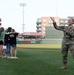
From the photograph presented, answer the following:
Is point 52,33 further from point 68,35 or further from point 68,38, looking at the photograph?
point 68,35

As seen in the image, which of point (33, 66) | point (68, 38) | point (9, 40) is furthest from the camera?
point (9, 40)

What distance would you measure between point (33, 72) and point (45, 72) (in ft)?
1.32

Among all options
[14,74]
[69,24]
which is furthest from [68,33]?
[14,74]

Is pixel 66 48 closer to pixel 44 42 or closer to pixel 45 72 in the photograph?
pixel 45 72

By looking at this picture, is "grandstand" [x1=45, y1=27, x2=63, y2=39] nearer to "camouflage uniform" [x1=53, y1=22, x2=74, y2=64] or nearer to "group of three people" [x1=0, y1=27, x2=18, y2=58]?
"group of three people" [x1=0, y1=27, x2=18, y2=58]

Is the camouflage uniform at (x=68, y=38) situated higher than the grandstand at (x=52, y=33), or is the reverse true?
the camouflage uniform at (x=68, y=38)

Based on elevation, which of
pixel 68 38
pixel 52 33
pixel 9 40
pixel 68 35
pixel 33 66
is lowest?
pixel 52 33

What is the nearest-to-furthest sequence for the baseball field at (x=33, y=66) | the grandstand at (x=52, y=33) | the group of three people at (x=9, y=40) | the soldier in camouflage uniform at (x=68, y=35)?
the baseball field at (x=33, y=66) → the soldier in camouflage uniform at (x=68, y=35) → the group of three people at (x=9, y=40) → the grandstand at (x=52, y=33)

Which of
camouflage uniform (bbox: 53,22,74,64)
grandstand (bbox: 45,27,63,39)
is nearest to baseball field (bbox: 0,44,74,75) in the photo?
camouflage uniform (bbox: 53,22,74,64)

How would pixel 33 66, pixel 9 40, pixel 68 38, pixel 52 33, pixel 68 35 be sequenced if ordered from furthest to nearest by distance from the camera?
pixel 52 33 → pixel 9 40 → pixel 33 66 → pixel 68 38 → pixel 68 35

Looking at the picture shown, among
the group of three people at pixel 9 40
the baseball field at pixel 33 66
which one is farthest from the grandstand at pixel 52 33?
the baseball field at pixel 33 66

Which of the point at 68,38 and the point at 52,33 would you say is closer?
the point at 68,38

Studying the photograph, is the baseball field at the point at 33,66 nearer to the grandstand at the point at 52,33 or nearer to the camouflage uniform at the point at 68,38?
the camouflage uniform at the point at 68,38

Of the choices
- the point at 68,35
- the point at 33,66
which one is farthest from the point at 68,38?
the point at 33,66
